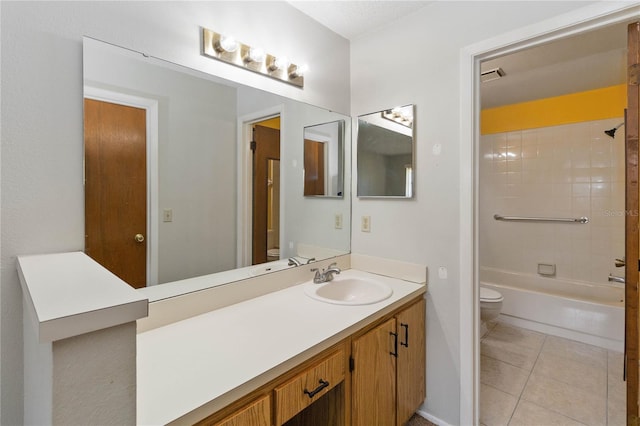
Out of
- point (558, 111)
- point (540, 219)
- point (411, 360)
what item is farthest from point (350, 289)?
point (558, 111)

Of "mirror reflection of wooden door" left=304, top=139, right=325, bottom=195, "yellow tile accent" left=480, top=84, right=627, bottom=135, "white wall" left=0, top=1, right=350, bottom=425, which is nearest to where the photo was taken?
"white wall" left=0, top=1, right=350, bottom=425

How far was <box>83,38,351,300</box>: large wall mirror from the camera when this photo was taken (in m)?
1.06

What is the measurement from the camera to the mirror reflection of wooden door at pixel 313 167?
1850mm

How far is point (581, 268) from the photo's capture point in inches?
115

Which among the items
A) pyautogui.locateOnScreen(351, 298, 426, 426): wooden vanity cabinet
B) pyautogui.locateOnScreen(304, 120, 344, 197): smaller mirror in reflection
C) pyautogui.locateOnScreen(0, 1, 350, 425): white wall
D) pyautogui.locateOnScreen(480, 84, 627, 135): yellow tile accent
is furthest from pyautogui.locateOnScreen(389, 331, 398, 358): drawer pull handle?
pyautogui.locateOnScreen(480, 84, 627, 135): yellow tile accent

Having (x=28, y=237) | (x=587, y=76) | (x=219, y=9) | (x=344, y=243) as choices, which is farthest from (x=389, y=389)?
(x=587, y=76)

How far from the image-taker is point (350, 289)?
1.78m

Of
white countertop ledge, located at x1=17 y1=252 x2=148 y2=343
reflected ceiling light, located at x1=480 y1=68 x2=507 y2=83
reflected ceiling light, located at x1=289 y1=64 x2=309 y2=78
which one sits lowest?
white countertop ledge, located at x1=17 y1=252 x2=148 y2=343

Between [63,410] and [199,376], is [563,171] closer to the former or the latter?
[199,376]

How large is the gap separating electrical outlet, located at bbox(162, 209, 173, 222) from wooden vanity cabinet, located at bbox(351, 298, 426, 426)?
0.91 m

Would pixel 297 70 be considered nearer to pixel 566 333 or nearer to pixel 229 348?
pixel 229 348

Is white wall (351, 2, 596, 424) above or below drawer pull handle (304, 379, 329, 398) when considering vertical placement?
above

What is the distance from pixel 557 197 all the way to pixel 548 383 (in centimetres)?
192

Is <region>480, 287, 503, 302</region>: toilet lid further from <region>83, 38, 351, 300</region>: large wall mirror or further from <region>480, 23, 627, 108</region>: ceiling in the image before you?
<region>480, 23, 627, 108</region>: ceiling
